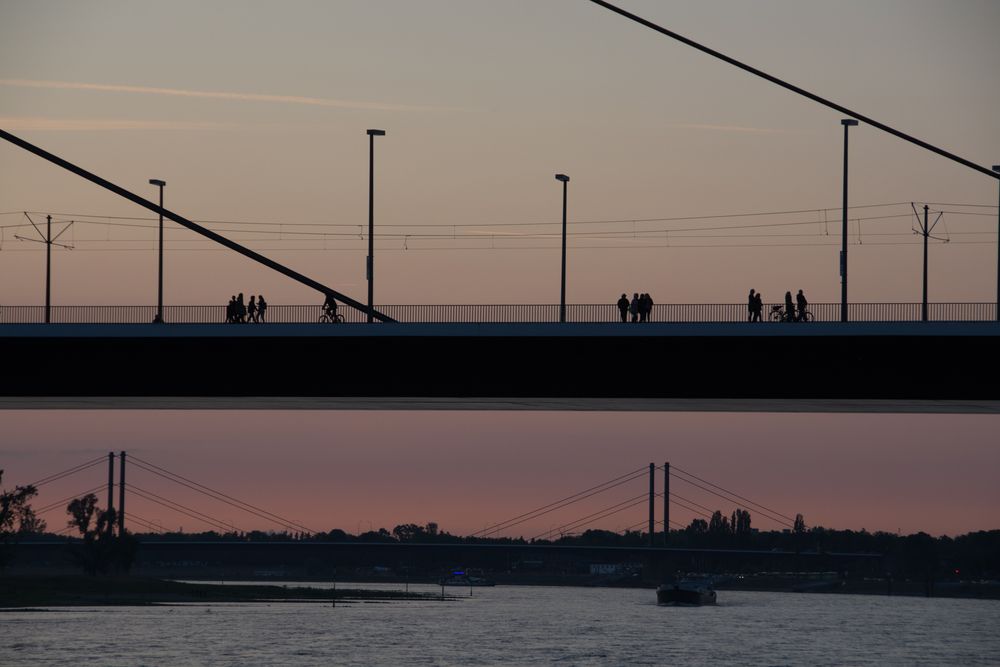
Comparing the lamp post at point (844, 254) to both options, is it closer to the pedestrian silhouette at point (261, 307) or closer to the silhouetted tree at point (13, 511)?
the pedestrian silhouette at point (261, 307)

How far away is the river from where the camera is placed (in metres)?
99.4

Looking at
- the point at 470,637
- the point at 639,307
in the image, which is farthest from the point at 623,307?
the point at 470,637

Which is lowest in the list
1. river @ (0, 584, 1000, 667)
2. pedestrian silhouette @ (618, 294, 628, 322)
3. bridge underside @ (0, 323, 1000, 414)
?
river @ (0, 584, 1000, 667)

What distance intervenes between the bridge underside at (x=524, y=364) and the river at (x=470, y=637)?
137ft

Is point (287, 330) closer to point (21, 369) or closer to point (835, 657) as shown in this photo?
point (21, 369)

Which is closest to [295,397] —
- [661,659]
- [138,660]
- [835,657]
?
[138,660]

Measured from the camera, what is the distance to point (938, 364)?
49.0 metres

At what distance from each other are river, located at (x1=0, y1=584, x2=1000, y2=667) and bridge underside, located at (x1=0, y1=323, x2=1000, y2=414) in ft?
137

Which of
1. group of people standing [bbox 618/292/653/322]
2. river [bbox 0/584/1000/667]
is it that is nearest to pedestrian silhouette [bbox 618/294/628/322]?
group of people standing [bbox 618/292/653/322]

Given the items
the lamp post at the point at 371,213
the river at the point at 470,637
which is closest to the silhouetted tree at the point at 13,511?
the river at the point at 470,637

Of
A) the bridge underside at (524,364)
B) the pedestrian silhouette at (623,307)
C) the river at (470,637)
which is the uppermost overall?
the pedestrian silhouette at (623,307)

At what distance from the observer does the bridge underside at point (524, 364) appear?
160ft

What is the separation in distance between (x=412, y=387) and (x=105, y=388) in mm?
10734

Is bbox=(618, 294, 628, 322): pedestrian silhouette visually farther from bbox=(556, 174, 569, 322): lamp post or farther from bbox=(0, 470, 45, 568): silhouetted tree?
bbox=(0, 470, 45, 568): silhouetted tree
